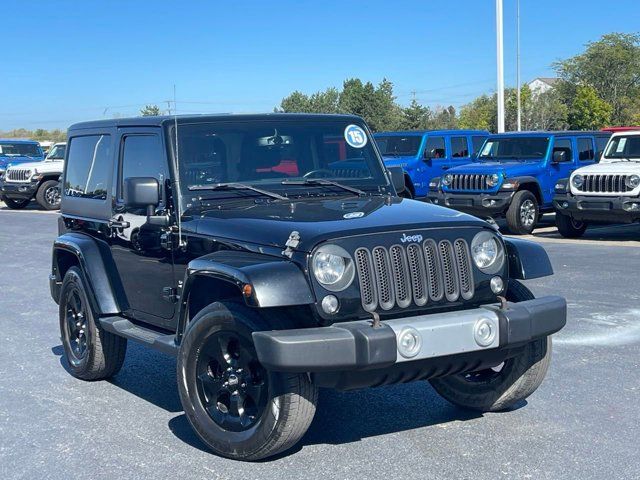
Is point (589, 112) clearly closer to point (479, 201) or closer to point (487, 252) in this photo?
point (479, 201)

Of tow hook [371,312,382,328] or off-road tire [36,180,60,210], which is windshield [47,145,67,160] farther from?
tow hook [371,312,382,328]

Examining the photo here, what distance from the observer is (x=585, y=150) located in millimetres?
17516

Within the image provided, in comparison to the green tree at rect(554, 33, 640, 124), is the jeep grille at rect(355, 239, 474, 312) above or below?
below

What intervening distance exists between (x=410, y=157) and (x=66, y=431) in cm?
1555

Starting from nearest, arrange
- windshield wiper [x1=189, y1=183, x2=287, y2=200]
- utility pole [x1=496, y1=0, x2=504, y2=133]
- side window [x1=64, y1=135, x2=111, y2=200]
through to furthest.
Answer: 1. windshield wiper [x1=189, y1=183, x2=287, y2=200]
2. side window [x1=64, y1=135, x2=111, y2=200]
3. utility pole [x1=496, y1=0, x2=504, y2=133]

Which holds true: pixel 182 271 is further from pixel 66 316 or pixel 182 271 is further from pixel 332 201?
pixel 66 316

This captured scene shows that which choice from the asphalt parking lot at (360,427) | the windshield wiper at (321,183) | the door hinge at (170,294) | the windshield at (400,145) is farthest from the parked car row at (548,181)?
the door hinge at (170,294)

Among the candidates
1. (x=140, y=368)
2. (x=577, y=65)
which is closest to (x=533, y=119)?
(x=577, y=65)

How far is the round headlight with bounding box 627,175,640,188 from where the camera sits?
46.3 ft

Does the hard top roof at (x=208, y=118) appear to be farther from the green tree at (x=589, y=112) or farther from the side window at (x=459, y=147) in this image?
the green tree at (x=589, y=112)

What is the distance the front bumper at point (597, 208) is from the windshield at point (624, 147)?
3.92ft

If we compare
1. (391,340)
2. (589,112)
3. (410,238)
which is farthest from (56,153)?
(391,340)

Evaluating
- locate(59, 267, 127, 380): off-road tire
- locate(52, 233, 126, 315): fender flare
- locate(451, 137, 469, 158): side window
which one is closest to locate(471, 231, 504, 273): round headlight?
locate(52, 233, 126, 315): fender flare

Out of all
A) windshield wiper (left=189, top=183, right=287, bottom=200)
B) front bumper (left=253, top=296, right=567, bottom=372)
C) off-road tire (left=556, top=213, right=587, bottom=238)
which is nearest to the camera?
front bumper (left=253, top=296, right=567, bottom=372)
